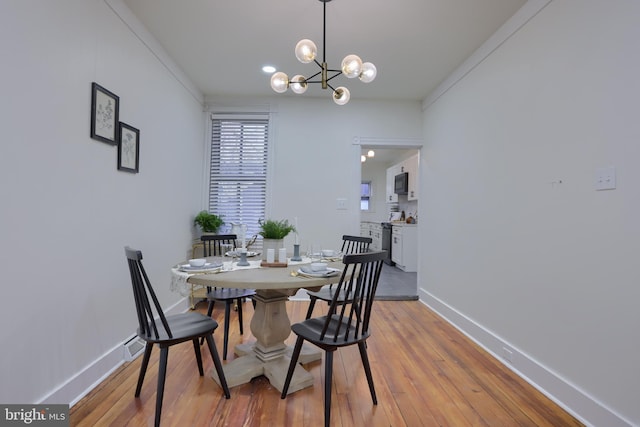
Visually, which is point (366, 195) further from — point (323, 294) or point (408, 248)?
point (323, 294)

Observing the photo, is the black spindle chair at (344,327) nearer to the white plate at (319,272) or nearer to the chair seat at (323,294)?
the white plate at (319,272)

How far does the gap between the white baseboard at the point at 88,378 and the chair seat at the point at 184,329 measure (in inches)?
21.6

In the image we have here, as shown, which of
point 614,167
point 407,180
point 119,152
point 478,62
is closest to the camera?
point 614,167

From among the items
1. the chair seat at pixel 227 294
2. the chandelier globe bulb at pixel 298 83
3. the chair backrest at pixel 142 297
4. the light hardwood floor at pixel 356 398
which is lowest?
the light hardwood floor at pixel 356 398

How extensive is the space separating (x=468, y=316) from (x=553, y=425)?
130cm

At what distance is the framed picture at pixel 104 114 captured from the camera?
200cm

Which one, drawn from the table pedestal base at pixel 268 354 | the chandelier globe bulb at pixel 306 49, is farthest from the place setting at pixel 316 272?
the chandelier globe bulb at pixel 306 49

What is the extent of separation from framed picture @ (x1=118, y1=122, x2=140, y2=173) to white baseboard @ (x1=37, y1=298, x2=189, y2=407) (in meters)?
1.32

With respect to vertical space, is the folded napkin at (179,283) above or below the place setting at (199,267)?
below

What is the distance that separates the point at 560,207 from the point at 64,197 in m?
2.97

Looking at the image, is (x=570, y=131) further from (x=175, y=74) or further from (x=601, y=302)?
(x=175, y=74)

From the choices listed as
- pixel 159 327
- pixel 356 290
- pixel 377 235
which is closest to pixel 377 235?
pixel 377 235

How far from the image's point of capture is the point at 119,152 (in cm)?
230

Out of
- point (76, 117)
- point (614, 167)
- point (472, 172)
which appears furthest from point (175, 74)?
point (614, 167)
